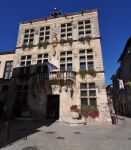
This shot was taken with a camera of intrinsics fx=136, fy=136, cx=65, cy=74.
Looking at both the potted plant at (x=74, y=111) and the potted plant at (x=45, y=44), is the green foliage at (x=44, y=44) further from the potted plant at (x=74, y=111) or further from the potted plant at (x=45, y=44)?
the potted plant at (x=74, y=111)

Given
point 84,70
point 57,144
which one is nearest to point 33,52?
point 84,70

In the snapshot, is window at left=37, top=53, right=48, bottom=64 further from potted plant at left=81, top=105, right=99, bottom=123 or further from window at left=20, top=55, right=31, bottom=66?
potted plant at left=81, top=105, right=99, bottom=123

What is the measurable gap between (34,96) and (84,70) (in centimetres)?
729

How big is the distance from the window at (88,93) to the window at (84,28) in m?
7.68

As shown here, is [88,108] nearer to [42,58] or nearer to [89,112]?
[89,112]

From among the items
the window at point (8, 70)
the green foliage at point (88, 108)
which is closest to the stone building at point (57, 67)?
the window at point (8, 70)

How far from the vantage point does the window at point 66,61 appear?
1860 cm

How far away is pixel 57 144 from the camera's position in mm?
6801

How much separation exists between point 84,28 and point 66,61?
5.87 meters

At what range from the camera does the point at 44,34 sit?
70.8 feet

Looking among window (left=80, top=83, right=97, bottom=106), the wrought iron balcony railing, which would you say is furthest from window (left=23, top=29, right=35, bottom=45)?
window (left=80, top=83, right=97, bottom=106)

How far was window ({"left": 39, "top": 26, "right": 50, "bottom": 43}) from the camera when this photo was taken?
21362 mm

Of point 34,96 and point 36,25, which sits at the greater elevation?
point 36,25

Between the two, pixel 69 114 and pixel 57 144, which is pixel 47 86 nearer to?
pixel 69 114
